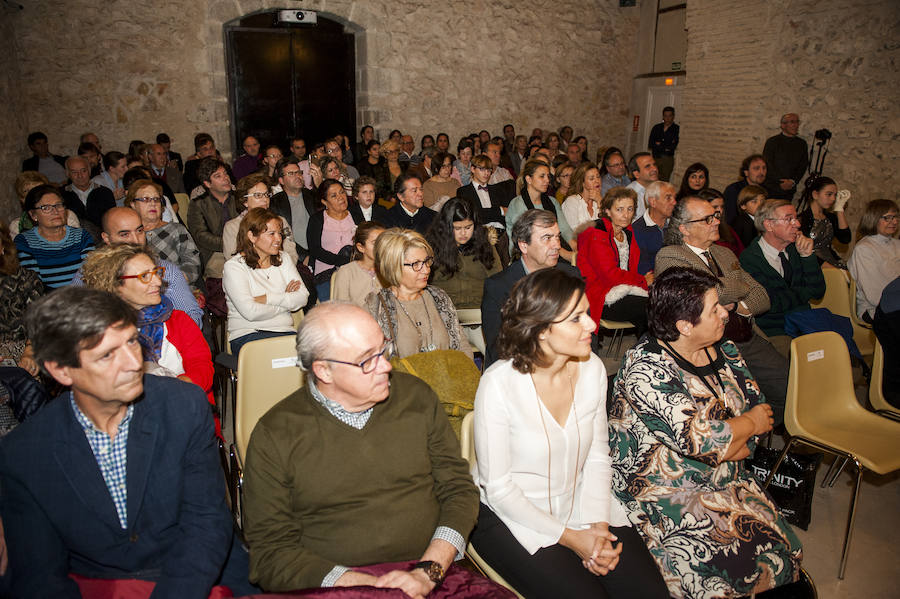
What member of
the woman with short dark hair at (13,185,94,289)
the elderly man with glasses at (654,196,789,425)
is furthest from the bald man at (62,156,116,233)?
the elderly man with glasses at (654,196,789,425)

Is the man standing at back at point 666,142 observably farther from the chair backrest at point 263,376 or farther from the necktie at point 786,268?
the chair backrest at point 263,376

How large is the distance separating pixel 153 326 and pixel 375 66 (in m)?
8.87

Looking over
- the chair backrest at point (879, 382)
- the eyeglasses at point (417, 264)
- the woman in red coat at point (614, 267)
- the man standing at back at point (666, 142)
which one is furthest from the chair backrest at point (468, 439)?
the man standing at back at point (666, 142)

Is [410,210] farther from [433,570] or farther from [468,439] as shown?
[433,570]

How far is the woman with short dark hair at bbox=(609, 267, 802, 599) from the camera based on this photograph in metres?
1.92

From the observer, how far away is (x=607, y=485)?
6.64 ft

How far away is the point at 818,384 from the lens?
2.88 meters

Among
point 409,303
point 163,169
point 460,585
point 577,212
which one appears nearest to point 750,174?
point 577,212

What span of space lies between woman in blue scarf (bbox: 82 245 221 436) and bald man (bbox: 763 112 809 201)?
750 centimetres

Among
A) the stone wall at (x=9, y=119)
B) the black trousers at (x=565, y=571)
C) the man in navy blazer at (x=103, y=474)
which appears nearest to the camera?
the man in navy blazer at (x=103, y=474)

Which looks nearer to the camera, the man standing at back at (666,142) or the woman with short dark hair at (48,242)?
the woman with short dark hair at (48,242)

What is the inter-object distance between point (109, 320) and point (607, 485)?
5.45ft

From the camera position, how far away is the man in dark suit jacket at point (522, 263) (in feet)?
10.3

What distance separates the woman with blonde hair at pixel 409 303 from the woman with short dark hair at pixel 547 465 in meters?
0.96
